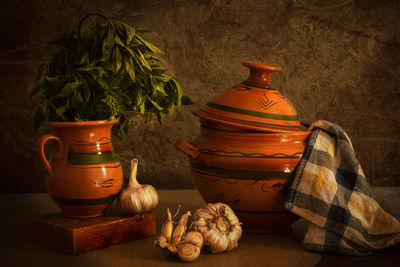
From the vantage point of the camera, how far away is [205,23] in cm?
147

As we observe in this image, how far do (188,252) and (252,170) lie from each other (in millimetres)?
227

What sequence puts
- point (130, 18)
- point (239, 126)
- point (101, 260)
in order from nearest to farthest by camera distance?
point (101, 260)
point (239, 126)
point (130, 18)

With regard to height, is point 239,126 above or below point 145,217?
above

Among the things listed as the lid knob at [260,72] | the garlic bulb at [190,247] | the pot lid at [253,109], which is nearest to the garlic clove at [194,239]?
the garlic bulb at [190,247]

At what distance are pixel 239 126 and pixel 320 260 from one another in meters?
0.31

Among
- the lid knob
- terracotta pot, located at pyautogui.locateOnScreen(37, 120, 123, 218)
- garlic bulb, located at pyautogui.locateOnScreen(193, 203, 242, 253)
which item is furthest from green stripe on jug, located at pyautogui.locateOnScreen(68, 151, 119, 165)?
the lid knob

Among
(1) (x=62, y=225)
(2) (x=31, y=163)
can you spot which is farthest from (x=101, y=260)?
(2) (x=31, y=163)

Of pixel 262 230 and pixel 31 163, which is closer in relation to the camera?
pixel 262 230

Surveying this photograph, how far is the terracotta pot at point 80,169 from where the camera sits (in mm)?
914

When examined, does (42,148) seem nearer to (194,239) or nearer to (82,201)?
(82,201)

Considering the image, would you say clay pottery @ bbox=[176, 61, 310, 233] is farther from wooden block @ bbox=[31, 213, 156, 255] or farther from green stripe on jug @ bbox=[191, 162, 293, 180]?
wooden block @ bbox=[31, 213, 156, 255]

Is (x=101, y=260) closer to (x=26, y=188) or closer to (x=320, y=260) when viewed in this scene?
(x=320, y=260)

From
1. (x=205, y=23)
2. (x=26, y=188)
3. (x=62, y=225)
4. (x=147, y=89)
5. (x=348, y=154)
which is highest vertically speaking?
(x=205, y=23)

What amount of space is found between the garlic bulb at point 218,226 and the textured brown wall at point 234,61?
23.1 inches
